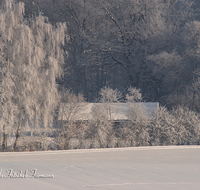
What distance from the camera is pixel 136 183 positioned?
11016mm

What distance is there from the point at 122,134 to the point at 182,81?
15377 millimetres

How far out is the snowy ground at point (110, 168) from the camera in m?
10.6

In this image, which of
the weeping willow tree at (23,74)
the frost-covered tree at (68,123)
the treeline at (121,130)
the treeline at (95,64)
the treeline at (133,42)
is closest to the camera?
the weeping willow tree at (23,74)

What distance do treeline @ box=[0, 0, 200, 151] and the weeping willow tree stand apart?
0.06 metres

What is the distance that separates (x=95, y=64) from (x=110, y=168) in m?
26.1

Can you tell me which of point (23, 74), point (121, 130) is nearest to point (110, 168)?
point (121, 130)

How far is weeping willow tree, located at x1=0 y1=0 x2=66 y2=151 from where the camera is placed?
18.2 meters

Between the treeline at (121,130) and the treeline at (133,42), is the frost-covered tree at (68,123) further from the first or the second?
the treeline at (133,42)

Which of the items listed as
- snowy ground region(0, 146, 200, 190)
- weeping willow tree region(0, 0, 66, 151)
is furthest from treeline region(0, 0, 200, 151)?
snowy ground region(0, 146, 200, 190)

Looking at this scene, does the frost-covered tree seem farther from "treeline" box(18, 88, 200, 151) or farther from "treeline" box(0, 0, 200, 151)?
"treeline" box(0, 0, 200, 151)

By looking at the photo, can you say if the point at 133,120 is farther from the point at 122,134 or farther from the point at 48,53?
the point at 48,53

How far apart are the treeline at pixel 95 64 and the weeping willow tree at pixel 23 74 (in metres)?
0.06

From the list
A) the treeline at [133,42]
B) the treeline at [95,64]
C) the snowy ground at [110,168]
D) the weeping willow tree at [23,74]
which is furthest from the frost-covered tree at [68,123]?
the treeline at [133,42]

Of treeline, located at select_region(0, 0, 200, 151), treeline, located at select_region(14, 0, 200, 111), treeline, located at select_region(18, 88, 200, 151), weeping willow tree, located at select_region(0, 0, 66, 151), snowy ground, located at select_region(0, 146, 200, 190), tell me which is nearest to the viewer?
snowy ground, located at select_region(0, 146, 200, 190)
